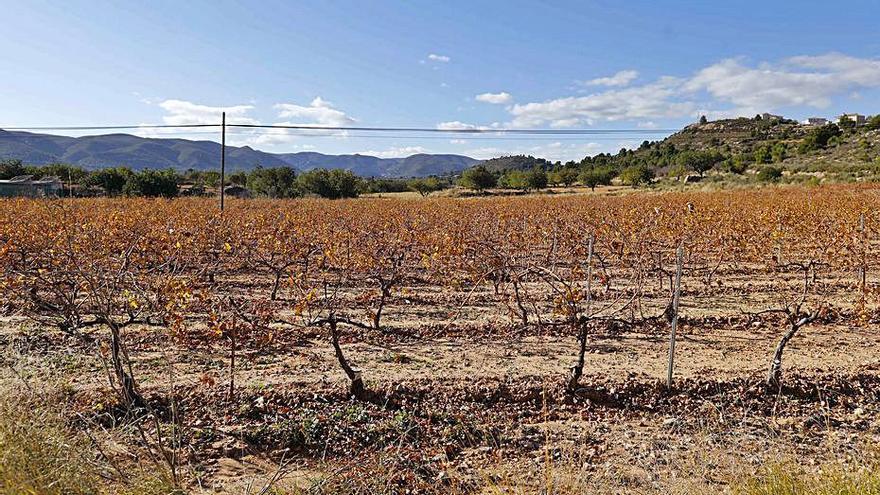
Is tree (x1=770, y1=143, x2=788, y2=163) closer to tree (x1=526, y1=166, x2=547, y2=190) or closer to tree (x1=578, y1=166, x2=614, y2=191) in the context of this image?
tree (x1=578, y1=166, x2=614, y2=191)

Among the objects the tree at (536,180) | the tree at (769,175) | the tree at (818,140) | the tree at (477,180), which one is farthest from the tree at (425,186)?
the tree at (818,140)

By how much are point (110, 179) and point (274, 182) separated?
13874 mm

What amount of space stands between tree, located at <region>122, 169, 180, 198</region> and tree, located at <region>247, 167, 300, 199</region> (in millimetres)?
8349

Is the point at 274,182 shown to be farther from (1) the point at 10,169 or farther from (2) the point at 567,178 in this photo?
(2) the point at 567,178

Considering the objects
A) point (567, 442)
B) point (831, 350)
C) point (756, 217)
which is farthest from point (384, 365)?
point (756, 217)

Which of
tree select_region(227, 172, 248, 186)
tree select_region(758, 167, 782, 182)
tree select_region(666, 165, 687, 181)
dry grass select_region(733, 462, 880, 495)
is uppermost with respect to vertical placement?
tree select_region(666, 165, 687, 181)

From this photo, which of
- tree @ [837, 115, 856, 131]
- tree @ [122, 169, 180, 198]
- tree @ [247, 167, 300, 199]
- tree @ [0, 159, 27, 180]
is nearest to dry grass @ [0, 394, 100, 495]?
tree @ [122, 169, 180, 198]

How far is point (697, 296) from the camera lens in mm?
9344

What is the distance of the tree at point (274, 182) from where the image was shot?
46.7 metres

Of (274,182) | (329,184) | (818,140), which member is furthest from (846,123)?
(274,182)

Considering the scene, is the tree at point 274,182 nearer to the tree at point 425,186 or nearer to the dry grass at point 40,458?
the tree at point 425,186

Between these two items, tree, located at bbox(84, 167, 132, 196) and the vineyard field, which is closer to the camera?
the vineyard field

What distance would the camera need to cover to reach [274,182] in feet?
164

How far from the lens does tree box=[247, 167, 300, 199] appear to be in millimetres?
46675
